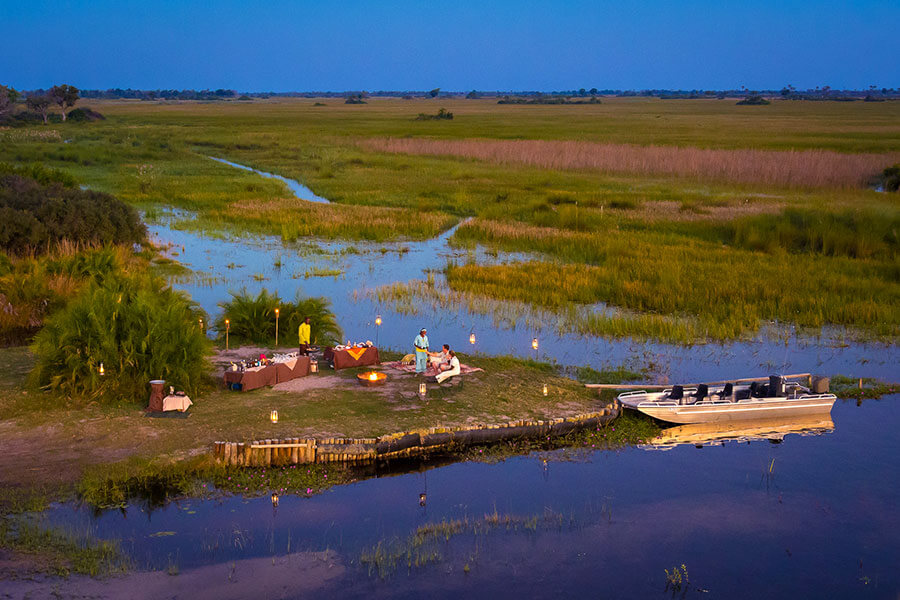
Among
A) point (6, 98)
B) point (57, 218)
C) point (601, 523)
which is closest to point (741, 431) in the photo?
point (601, 523)

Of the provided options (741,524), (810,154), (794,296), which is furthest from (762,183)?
(741,524)

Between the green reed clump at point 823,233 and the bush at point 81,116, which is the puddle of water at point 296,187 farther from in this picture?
the bush at point 81,116

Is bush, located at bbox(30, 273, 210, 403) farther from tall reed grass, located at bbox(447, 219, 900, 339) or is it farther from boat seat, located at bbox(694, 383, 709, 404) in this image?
tall reed grass, located at bbox(447, 219, 900, 339)

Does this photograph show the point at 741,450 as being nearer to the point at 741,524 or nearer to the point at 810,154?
the point at 741,524

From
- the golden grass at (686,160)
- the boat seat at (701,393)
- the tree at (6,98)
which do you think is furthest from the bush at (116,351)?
the tree at (6,98)

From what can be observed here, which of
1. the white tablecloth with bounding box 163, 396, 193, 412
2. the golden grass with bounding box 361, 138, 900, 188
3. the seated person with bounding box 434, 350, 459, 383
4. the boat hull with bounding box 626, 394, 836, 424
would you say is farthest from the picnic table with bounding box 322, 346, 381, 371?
the golden grass with bounding box 361, 138, 900, 188
